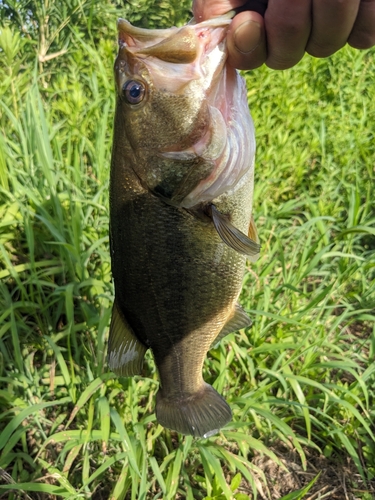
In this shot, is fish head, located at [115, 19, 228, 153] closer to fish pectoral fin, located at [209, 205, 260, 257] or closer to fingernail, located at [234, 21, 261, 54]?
fingernail, located at [234, 21, 261, 54]

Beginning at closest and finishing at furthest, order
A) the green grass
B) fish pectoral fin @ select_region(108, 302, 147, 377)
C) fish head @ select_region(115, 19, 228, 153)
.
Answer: fish head @ select_region(115, 19, 228, 153) < fish pectoral fin @ select_region(108, 302, 147, 377) < the green grass

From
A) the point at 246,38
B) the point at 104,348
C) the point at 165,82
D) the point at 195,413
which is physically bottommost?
the point at 104,348

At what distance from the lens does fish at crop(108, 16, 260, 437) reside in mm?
1315

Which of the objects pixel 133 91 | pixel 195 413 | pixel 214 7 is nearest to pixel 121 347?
pixel 195 413

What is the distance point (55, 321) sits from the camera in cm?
232

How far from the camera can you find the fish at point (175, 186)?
1315mm

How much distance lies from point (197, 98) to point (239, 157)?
22cm

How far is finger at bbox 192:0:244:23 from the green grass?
50.1 inches

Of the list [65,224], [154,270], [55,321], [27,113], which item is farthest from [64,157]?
[154,270]

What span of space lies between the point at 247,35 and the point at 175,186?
472 mm

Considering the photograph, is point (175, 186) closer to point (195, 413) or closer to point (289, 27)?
point (289, 27)

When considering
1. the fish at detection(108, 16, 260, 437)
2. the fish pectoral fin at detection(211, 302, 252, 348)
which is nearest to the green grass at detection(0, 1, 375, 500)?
the fish pectoral fin at detection(211, 302, 252, 348)

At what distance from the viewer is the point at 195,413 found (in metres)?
1.61

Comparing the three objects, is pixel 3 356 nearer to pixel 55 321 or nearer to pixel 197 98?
pixel 55 321
